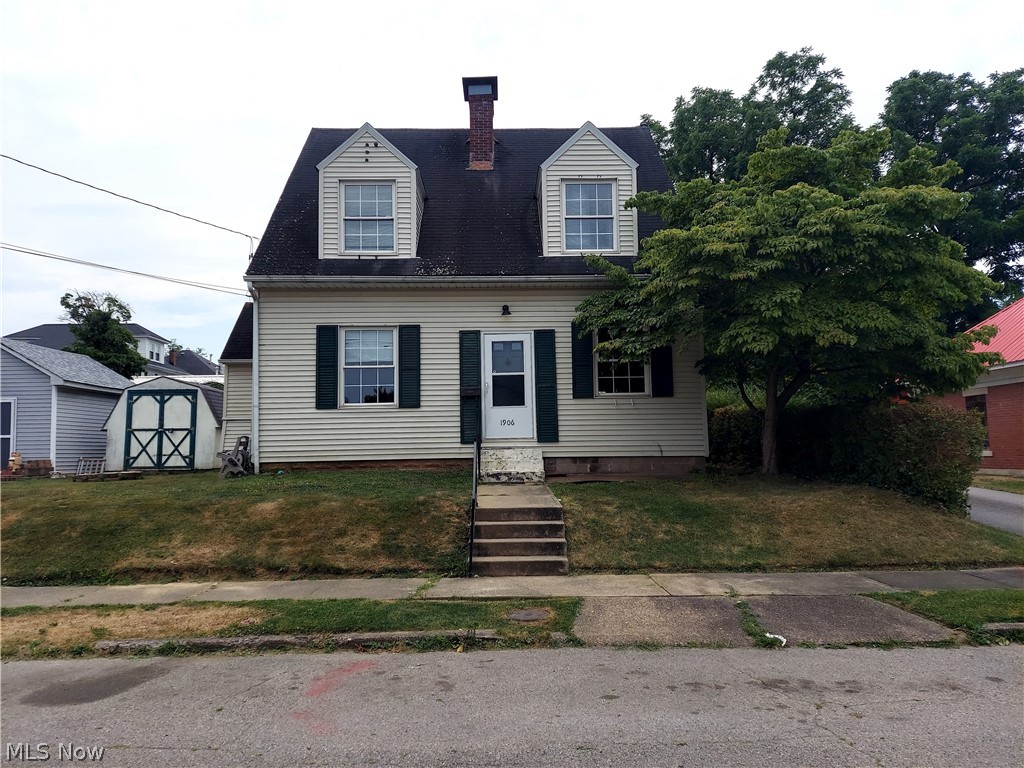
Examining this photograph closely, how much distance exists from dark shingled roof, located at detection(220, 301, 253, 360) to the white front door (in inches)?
259

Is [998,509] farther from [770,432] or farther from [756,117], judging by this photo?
[756,117]

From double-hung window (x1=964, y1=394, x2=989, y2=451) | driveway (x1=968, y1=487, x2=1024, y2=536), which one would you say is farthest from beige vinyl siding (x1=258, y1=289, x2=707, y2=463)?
double-hung window (x1=964, y1=394, x2=989, y2=451)

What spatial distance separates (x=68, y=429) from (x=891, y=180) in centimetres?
2073

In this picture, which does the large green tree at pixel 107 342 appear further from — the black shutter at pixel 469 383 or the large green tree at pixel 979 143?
the large green tree at pixel 979 143

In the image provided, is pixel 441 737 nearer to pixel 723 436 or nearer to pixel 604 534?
pixel 604 534

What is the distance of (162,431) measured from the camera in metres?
16.4

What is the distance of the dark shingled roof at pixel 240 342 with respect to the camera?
615 inches

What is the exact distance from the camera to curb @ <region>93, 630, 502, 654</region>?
17.9ft

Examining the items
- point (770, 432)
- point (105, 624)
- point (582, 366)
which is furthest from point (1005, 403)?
point (105, 624)

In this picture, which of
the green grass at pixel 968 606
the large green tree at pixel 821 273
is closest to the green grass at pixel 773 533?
the green grass at pixel 968 606

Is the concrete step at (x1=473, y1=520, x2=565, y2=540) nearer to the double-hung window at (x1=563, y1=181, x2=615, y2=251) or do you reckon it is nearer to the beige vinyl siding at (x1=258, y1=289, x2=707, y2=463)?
the beige vinyl siding at (x1=258, y1=289, x2=707, y2=463)

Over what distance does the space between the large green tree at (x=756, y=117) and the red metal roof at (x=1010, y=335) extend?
28.1 ft

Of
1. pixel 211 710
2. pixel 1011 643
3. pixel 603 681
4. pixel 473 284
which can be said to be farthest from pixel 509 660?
pixel 473 284

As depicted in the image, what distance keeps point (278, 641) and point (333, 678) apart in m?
0.99
